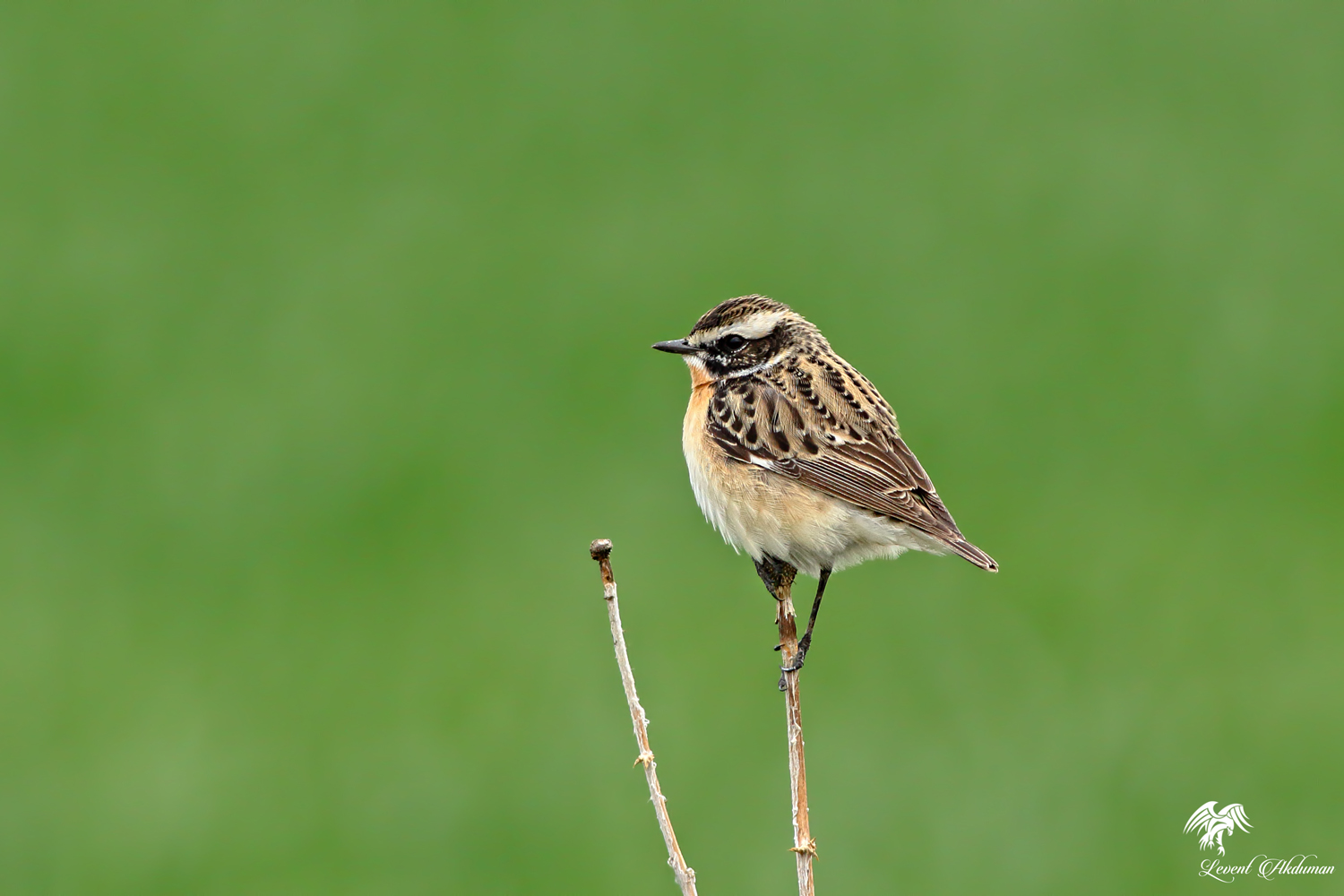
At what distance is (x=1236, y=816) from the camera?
9891mm

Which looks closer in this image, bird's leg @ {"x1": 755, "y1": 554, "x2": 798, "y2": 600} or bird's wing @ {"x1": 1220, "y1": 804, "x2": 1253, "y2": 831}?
bird's leg @ {"x1": 755, "y1": 554, "x2": 798, "y2": 600}

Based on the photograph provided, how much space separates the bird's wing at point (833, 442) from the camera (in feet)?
21.9

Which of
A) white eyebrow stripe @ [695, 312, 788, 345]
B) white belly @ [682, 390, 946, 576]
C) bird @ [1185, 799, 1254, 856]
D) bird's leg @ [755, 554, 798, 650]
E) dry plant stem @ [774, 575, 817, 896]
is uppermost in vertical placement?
white eyebrow stripe @ [695, 312, 788, 345]

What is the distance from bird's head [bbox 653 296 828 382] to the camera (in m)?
7.25

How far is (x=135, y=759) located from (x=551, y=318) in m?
6.02

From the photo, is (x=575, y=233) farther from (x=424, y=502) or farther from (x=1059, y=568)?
(x=1059, y=568)

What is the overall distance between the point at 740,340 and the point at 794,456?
691mm

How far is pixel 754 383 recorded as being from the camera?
7.26 m

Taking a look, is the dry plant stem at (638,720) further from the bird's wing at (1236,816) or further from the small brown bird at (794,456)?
the bird's wing at (1236,816)

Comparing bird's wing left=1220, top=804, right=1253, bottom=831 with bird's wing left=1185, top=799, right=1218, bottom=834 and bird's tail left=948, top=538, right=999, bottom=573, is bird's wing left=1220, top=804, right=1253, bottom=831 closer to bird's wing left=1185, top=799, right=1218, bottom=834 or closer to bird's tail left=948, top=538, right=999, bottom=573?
bird's wing left=1185, top=799, right=1218, bottom=834

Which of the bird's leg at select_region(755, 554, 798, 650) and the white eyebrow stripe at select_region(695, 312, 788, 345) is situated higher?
the white eyebrow stripe at select_region(695, 312, 788, 345)

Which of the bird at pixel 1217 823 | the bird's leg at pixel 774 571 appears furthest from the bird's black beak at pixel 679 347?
the bird at pixel 1217 823

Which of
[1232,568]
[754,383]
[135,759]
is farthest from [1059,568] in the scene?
[135,759]

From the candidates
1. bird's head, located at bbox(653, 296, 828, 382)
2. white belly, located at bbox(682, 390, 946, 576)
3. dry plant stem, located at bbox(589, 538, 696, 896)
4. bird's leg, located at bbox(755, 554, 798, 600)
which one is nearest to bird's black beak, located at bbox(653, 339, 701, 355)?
bird's head, located at bbox(653, 296, 828, 382)
